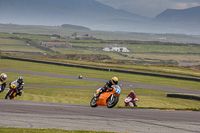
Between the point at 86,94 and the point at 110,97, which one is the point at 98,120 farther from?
the point at 86,94

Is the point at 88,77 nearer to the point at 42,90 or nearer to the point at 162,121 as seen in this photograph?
the point at 42,90

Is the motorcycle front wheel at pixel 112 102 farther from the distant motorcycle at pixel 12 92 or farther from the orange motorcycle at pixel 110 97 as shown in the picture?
the distant motorcycle at pixel 12 92

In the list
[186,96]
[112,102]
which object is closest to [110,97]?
[112,102]

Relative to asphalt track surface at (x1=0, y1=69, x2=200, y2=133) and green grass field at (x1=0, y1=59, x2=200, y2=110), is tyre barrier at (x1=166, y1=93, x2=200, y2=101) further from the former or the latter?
asphalt track surface at (x1=0, y1=69, x2=200, y2=133)

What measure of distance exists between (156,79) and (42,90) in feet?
84.9

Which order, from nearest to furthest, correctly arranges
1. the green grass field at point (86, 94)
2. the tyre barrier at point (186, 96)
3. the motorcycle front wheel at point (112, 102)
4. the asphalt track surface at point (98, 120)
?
1. the asphalt track surface at point (98, 120)
2. the motorcycle front wheel at point (112, 102)
3. the green grass field at point (86, 94)
4. the tyre barrier at point (186, 96)

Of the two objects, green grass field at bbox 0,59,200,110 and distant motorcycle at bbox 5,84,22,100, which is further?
green grass field at bbox 0,59,200,110

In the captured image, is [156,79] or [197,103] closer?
[197,103]

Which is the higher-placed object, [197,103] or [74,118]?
[74,118]

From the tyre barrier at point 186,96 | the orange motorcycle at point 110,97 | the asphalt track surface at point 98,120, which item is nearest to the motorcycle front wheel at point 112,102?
the orange motorcycle at point 110,97

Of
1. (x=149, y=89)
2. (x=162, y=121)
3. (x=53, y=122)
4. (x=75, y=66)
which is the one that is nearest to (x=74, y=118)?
(x=53, y=122)

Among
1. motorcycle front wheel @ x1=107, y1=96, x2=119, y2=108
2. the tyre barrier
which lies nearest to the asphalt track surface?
motorcycle front wheel @ x1=107, y1=96, x2=119, y2=108

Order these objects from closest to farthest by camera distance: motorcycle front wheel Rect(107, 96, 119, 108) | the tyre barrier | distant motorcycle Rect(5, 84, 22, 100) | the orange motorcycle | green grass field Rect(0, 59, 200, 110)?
the orange motorcycle → motorcycle front wheel Rect(107, 96, 119, 108) → distant motorcycle Rect(5, 84, 22, 100) → green grass field Rect(0, 59, 200, 110) → the tyre barrier

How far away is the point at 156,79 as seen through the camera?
190 ft
